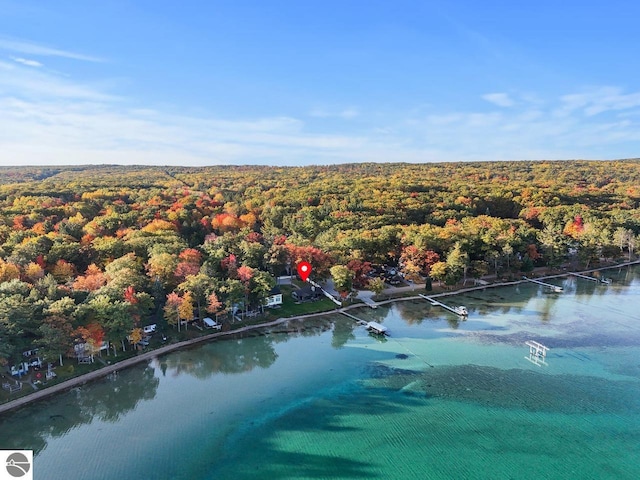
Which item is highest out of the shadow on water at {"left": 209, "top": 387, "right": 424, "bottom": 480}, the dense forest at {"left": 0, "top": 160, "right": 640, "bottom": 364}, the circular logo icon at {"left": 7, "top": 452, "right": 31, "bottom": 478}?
the dense forest at {"left": 0, "top": 160, "right": 640, "bottom": 364}

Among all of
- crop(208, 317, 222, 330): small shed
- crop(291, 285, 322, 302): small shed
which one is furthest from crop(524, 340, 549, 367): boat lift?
crop(208, 317, 222, 330): small shed

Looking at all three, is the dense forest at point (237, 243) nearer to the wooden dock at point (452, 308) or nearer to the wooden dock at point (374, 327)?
the wooden dock at point (452, 308)

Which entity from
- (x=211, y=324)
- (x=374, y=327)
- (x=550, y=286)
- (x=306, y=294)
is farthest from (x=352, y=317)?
(x=550, y=286)

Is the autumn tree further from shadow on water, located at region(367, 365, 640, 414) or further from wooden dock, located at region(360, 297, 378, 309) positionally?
shadow on water, located at region(367, 365, 640, 414)

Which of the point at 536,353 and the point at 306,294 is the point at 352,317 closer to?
the point at 306,294

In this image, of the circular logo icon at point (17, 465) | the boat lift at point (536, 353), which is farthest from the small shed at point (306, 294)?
the circular logo icon at point (17, 465)

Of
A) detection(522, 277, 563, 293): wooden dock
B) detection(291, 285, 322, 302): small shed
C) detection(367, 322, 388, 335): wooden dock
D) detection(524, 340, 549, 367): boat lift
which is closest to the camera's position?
detection(524, 340, 549, 367): boat lift
